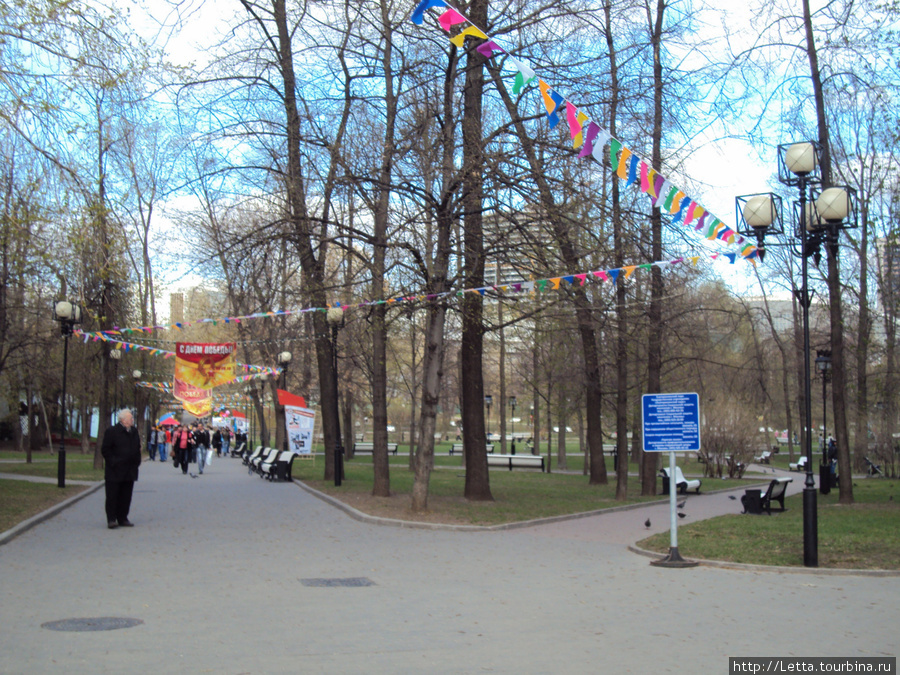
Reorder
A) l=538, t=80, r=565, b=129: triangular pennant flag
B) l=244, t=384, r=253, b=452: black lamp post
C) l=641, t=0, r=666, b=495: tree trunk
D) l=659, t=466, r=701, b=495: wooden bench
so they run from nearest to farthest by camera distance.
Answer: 1. l=538, t=80, r=565, b=129: triangular pennant flag
2. l=641, t=0, r=666, b=495: tree trunk
3. l=659, t=466, r=701, b=495: wooden bench
4. l=244, t=384, r=253, b=452: black lamp post

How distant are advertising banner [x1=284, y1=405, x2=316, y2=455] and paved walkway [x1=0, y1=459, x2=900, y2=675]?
49.5 ft

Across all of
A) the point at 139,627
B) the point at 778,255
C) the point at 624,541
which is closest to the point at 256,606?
the point at 139,627

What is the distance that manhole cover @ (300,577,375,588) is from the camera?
30.3 feet

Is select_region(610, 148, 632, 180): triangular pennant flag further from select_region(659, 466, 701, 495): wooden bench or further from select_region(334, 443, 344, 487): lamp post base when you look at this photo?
select_region(659, 466, 701, 495): wooden bench

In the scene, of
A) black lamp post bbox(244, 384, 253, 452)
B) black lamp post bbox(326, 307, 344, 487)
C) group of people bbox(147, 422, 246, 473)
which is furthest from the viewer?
black lamp post bbox(244, 384, 253, 452)

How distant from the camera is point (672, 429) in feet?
37.7

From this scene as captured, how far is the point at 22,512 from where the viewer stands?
1548 centimetres

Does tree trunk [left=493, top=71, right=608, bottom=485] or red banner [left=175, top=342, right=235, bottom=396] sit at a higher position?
tree trunk [left=493, top=71, right=608, bottom=485]

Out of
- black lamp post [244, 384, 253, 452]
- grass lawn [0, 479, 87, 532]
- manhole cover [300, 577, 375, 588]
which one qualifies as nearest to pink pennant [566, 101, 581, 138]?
manhole cover [300, 577, 375, 588]

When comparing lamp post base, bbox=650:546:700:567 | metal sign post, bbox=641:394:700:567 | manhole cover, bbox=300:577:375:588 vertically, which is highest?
metal sign post, bbox=641:394:700:567

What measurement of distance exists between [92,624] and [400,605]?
2802 millimetres

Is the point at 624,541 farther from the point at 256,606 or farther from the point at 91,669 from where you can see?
the point at 91,669

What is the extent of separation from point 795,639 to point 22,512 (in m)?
13.9

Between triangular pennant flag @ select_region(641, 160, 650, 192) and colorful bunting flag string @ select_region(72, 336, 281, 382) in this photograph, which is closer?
triangular pennant flag @ select_region(641, 160, 650, 192)
